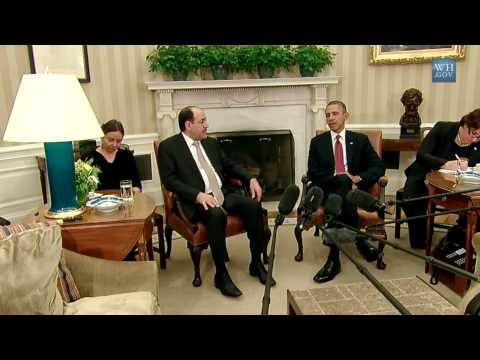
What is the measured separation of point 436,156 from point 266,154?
5.78 feet

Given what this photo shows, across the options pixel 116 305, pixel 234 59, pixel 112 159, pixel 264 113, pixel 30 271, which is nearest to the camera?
pixel 30 271

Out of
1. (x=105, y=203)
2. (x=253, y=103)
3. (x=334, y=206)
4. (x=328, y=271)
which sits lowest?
(x=328, y=271)

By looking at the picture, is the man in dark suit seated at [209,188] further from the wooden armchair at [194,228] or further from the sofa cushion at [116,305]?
the sofa cushion at [116,305]

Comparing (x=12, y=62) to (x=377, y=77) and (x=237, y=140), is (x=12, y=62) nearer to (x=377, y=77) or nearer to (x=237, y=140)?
(x=237, y=140)

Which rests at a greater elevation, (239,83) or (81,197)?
(239,83)

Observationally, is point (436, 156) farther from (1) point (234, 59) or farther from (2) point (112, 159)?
(2) point (112, 159)

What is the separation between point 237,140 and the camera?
4.44m

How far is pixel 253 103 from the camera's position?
4.39 m

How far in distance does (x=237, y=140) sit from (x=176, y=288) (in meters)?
2.01

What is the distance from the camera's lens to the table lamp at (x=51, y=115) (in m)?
1.91

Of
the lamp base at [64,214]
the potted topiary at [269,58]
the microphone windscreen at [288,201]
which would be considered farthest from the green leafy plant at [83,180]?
the potted topiary at [269,58]

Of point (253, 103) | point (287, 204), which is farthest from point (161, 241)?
Answer: point (287, 204)
